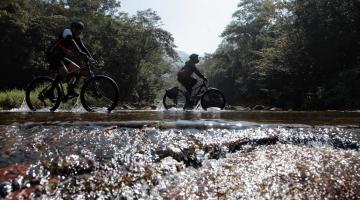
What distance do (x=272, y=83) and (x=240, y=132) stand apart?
26.1m

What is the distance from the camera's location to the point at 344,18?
1035 inches

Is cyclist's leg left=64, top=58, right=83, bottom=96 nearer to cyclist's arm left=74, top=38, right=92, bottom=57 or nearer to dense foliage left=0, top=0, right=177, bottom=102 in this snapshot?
cyclist's arm left=74, top=38, right=92, bottom=57

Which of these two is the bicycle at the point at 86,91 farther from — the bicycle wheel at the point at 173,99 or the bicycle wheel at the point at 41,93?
the bicycle wheel at the point at 173,99

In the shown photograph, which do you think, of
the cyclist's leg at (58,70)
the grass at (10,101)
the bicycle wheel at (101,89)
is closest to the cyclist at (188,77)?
the bicycle wheel at (101,89)

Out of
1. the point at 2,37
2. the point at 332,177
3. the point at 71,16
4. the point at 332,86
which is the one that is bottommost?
the point at 332,177

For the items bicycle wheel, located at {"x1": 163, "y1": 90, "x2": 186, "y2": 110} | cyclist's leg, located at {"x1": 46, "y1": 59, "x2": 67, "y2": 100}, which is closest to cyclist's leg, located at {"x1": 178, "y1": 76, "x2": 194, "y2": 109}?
bicycle wheel, located at {"x1": 163, "y1": 90, "x2": 186, "y2": 110}

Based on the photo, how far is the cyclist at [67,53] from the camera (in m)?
8.61

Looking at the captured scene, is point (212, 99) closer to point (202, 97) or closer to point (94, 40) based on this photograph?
point (202, 97)

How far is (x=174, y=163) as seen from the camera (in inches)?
177

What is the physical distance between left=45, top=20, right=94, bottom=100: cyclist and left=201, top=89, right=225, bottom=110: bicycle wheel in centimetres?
483

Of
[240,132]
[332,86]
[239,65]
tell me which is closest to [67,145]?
[240,132]

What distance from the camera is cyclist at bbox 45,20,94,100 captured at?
861 cm

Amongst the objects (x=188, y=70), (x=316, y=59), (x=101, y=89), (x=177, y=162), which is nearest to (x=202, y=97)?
(x=188, y=70)

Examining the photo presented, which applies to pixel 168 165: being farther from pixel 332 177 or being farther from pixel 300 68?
pixel 300 68
